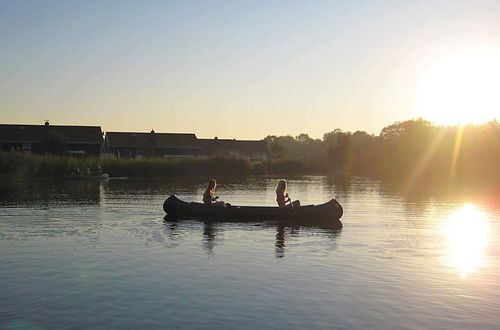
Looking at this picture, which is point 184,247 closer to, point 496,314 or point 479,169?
point 496,314

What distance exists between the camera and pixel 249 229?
22.0 m

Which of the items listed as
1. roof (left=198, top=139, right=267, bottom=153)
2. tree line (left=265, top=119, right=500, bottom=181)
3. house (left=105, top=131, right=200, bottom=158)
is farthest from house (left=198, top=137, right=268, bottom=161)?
house (left=105, top=131, right=200, bottom=158)

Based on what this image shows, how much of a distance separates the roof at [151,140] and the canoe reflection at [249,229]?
73.4 m

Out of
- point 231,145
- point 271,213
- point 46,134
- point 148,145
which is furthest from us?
point 231,145

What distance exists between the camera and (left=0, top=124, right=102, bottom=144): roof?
275 ft

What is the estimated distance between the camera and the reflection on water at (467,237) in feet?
53.6

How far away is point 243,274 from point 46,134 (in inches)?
2845

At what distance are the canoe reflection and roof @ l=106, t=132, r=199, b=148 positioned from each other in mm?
73365

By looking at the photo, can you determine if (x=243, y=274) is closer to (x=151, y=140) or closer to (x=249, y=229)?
(x=249, y=229)

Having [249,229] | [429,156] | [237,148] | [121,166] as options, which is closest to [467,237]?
[249,229]

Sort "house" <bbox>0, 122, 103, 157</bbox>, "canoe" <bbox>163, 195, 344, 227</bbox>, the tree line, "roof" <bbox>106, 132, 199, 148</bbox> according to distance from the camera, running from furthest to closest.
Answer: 1. "roof" <bbox>106, 132, 199, 148</bbox>
2. "house" <bbox>0, 122, 103, 157</bbox>
3. the tree line
4. "canoe" <bbox>163, 195, 344, 227</bbox>

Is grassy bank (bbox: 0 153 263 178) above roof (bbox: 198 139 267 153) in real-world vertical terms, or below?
below

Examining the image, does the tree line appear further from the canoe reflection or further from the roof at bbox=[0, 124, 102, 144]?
the canoe reflection

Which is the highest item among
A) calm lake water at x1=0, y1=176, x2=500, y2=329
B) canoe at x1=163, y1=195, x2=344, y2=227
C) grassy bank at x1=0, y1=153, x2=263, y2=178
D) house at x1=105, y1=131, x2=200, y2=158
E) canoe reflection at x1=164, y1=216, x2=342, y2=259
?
house at x1=105, y1=131, x2=200, y2=158
